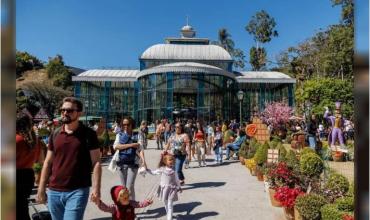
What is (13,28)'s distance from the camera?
755mm

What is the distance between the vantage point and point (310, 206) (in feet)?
16.9

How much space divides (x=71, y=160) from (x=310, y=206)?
3131 mm

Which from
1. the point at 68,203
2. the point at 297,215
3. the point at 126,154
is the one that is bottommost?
the point at 297,215

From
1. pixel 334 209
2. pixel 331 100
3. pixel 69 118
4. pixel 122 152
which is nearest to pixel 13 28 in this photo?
pixel 69 118

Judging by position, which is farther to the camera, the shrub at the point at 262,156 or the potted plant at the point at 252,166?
the potted plant at the point at 252,166

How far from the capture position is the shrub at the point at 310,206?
16.7 ft

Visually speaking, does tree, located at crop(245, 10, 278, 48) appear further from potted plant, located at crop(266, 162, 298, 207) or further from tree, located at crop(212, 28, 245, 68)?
potted plant, located at crop(266, 162, 298, 207)

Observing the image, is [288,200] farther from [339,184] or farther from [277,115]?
[277,115]

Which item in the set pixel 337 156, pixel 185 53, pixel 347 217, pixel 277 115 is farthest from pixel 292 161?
pixel 185 53

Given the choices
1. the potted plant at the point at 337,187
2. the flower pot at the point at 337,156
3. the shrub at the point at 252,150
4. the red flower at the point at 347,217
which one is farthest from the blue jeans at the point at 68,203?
the flower pot at the point at 337,156

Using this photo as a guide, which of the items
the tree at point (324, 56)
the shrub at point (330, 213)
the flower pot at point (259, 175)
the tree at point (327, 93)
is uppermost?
the tree at point (324, 56)

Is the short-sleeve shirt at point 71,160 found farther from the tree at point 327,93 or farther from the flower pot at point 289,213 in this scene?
the tree at point 327,93

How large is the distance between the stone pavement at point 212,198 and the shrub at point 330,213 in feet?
5.21

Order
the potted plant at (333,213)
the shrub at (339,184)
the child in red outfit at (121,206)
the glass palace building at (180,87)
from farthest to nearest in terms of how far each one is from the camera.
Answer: the glass palace building at (180,87) → the shrub at (339,184) → the child in red outfit at (121,206) → the potted plant at (333,213)
